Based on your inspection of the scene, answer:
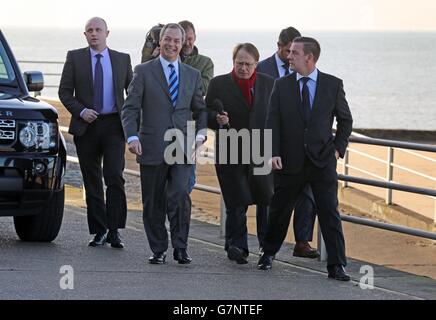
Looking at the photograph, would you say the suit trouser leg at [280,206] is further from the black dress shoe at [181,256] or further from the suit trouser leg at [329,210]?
the black dress shoe at [181,256]

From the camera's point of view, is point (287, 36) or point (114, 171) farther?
point (287, 36)

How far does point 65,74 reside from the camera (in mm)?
12266

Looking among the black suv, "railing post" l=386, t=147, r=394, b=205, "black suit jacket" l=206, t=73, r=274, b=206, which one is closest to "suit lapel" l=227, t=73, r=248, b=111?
"black suit jacket" l=206, t=73, r=274, b=206

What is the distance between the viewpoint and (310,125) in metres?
10.9

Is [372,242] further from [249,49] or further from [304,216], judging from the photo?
[249,49]

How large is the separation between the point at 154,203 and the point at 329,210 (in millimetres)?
1362

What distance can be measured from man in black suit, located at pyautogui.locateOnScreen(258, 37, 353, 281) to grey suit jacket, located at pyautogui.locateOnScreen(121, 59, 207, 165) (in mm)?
727

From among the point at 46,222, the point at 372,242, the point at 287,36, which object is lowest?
the point at 372,242

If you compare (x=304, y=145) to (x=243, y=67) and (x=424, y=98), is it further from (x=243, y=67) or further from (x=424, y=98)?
(x=424, y=98)

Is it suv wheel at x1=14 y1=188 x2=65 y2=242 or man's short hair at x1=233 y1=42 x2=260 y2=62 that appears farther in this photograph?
suv wheel at x1=14 y1=188 x2=65 y2=242

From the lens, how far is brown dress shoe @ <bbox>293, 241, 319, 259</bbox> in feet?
39.5

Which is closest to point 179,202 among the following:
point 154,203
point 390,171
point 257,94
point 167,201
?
point 167,201

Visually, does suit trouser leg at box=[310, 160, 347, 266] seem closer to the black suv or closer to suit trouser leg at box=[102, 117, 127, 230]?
suit trouser leg at box=[102, 117, 127, 230]

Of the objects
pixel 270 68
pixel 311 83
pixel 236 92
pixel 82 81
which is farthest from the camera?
pixel 270 68
